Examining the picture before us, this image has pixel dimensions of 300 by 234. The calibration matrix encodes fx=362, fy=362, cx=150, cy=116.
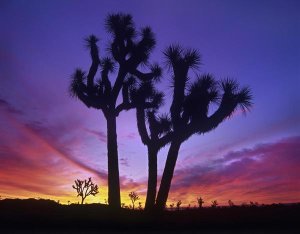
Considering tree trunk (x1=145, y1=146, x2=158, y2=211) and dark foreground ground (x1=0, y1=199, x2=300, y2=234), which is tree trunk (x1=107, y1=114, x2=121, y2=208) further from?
dark foreground ground (x1=0, y1=199, x2=300, y2=234)

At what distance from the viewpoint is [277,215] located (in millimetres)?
11906

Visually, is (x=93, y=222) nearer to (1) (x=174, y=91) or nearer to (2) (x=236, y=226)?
(2) (x=236, y=226)

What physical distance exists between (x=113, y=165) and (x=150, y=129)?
90.8 inches

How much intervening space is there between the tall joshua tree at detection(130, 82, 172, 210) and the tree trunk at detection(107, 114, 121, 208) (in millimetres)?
1236

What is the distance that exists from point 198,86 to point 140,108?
2.86 metres

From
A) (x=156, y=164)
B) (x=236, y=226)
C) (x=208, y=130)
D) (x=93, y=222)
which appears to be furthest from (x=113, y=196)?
(x=236, y=226)

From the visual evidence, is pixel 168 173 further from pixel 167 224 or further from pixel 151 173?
pixel 167 224

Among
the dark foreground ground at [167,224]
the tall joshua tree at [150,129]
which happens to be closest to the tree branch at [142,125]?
the tall joshua tree at [150,129]

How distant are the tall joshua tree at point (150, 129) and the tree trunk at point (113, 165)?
1.24m

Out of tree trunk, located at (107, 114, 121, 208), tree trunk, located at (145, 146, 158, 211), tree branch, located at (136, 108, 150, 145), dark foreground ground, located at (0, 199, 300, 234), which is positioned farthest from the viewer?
tree trunk, located at (107, 114, 121, 208)

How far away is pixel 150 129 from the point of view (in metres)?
15.8

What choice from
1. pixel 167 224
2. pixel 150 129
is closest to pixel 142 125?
pixel 150 129

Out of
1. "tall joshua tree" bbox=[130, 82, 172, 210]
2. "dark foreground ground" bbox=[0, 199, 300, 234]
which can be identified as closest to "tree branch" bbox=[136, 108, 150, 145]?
"tall joshua tree" bbox=[130, 82, 172, 210]

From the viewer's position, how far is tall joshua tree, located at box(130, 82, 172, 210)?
15367mm
